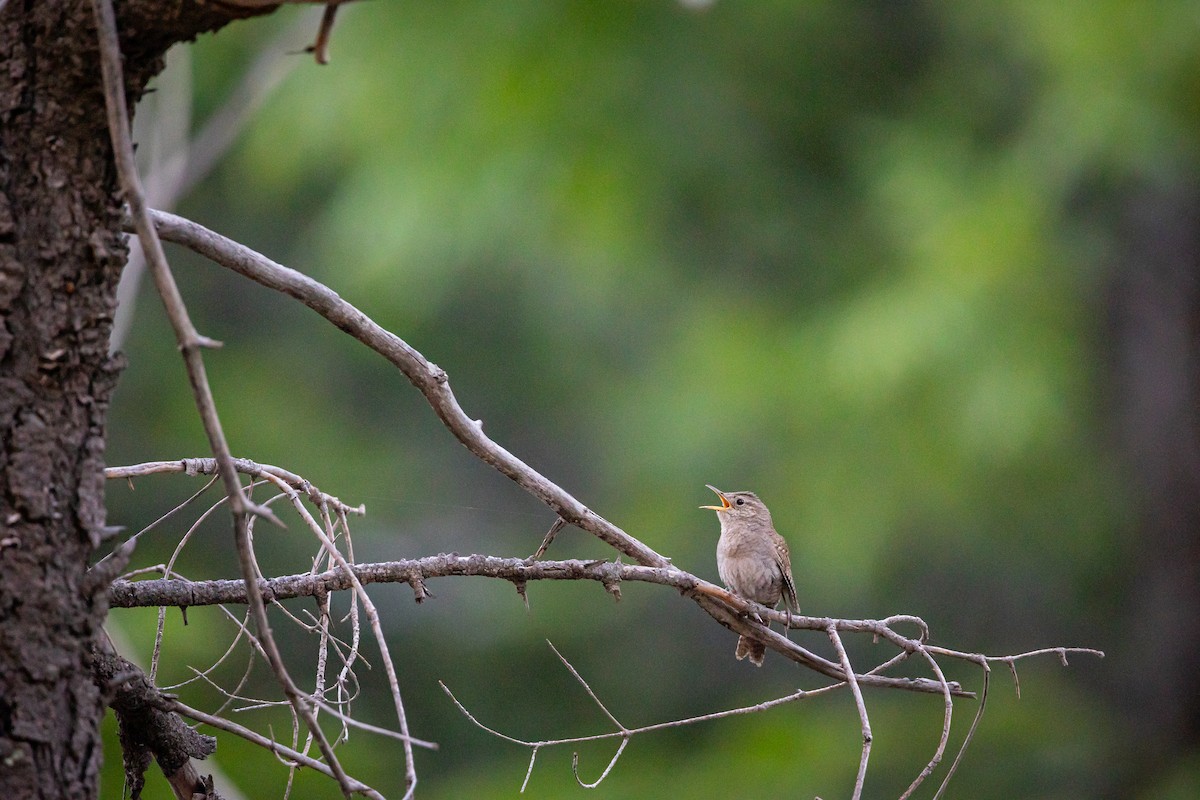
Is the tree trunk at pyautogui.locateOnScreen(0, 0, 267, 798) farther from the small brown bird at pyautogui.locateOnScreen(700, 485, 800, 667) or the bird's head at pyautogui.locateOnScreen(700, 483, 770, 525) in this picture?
the bird's head at pyautogui.locateOnScreen(700, 483, 770, 525)

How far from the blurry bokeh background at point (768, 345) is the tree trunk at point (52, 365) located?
443cm

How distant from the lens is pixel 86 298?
5.33ft

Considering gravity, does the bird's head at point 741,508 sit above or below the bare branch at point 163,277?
below

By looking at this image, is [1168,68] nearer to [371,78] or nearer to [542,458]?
[371,78]

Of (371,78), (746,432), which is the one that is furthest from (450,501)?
(371,78)

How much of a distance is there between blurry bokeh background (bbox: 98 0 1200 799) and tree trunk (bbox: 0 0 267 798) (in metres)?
4.43

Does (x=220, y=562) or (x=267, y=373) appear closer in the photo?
(x=220, y=562)

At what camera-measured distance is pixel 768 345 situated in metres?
8.34

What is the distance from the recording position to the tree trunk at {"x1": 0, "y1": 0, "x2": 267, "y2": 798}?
5.12 ft

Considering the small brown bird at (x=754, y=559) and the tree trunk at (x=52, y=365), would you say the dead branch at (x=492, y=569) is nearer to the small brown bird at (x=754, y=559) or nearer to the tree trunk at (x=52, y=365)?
the tree trunk at (x=52, y=365)

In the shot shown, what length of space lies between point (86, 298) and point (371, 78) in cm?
612

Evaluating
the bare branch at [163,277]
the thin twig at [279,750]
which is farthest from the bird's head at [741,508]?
the bare branch at [163,277]

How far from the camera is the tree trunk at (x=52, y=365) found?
156cm

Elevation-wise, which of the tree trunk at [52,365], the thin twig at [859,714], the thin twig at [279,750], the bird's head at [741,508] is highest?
the tree trunk at [52,365]
